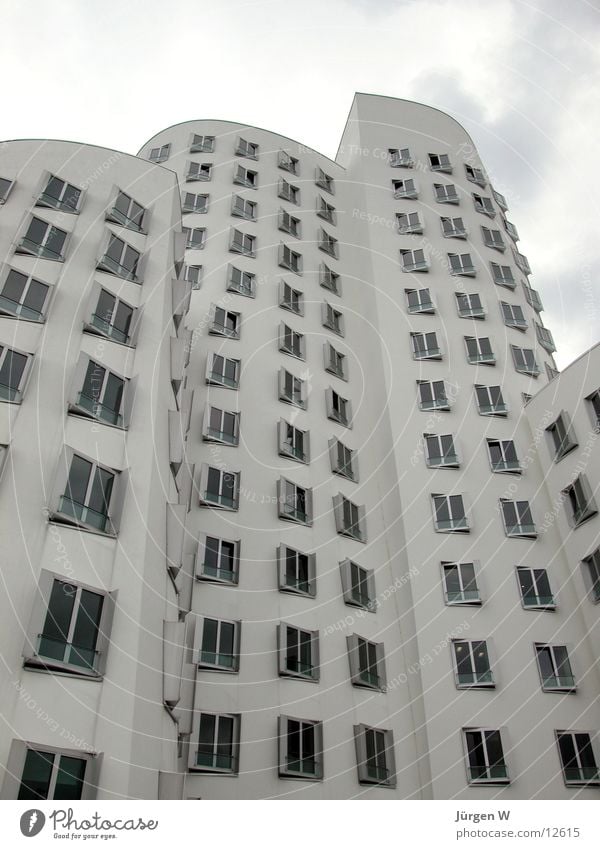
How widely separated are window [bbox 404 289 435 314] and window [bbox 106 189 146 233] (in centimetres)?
1672

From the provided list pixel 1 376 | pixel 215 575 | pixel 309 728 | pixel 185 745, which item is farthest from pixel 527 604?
pixel 1 376

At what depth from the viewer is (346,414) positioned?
33.1m

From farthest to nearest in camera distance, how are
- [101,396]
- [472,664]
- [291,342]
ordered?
[291,342] < [472,664] < [101,396]

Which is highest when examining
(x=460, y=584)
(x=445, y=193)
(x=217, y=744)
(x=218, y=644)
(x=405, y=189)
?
(x=405, y=189)

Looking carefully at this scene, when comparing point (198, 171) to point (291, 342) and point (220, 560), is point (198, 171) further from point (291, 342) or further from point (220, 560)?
point (220, 560)

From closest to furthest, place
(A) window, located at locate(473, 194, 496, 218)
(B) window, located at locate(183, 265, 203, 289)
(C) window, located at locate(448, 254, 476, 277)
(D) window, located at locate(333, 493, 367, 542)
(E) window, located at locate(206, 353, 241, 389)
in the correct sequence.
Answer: (D) window, located at locate(333, 493, 367, 542)
(E) window, located at locate(206, 353, 241, 389)
(B) window, located at locate(183, 265, 203, 289)
(C) window, located at locate(448, 254, 476, 277)
(A) window, located at locate(473, 194, 496, 218)

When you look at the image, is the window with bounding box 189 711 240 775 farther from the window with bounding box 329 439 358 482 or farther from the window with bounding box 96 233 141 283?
the window with bounding box 96 233 141 283

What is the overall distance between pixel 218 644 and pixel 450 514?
39.2 feet

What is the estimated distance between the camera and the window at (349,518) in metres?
Result: 28.2

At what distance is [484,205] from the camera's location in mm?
44000

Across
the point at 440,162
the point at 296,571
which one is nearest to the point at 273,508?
the point at 296,571

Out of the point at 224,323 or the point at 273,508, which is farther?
the point at 224,323

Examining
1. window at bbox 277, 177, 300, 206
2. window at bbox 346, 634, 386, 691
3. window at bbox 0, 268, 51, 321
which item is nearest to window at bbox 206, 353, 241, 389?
window at bbox 0, 268, 51, 321

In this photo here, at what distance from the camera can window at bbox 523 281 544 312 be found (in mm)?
39866
